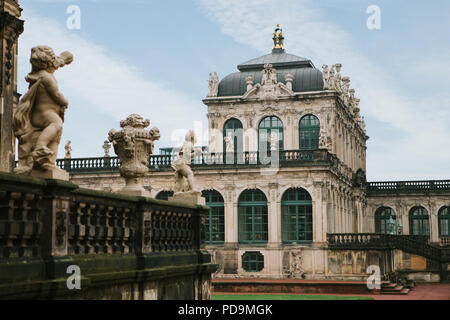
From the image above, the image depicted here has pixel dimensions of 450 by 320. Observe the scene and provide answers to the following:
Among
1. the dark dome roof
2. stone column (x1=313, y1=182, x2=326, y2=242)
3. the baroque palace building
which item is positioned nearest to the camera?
stone column (x1=313, y1=182, x2=326, y2=242)

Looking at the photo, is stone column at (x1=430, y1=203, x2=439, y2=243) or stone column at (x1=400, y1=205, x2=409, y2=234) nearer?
stone column at (x1=430, y1=203, x2=439, y2=243)

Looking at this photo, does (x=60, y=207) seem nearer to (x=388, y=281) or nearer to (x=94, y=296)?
(x=94, y=296)

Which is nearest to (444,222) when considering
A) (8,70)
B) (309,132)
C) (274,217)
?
(309,132)

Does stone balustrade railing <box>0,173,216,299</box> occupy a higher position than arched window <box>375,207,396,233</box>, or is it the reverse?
arched window <box>375,207,396,233</box>

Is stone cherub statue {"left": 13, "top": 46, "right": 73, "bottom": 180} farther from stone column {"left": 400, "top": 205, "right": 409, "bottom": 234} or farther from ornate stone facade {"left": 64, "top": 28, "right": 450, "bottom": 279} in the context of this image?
stone column {"left": 400, "top": 205, "right": 409, "bottom": 234}

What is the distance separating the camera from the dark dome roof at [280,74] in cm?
4849

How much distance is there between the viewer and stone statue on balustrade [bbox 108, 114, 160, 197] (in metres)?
12.3

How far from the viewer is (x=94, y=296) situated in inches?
367

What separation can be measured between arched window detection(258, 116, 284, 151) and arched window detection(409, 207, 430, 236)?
19679 millimetres

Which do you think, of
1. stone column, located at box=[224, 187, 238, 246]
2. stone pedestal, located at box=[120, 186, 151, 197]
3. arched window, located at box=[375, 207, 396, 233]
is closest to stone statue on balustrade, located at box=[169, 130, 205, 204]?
stone pedestal, located at box=[120, 186, 151, 197]

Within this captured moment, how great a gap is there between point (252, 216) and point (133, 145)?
3104 cm

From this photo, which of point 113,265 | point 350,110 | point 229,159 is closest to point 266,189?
point 229,159

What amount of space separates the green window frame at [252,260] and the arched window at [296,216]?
1.91 meters
